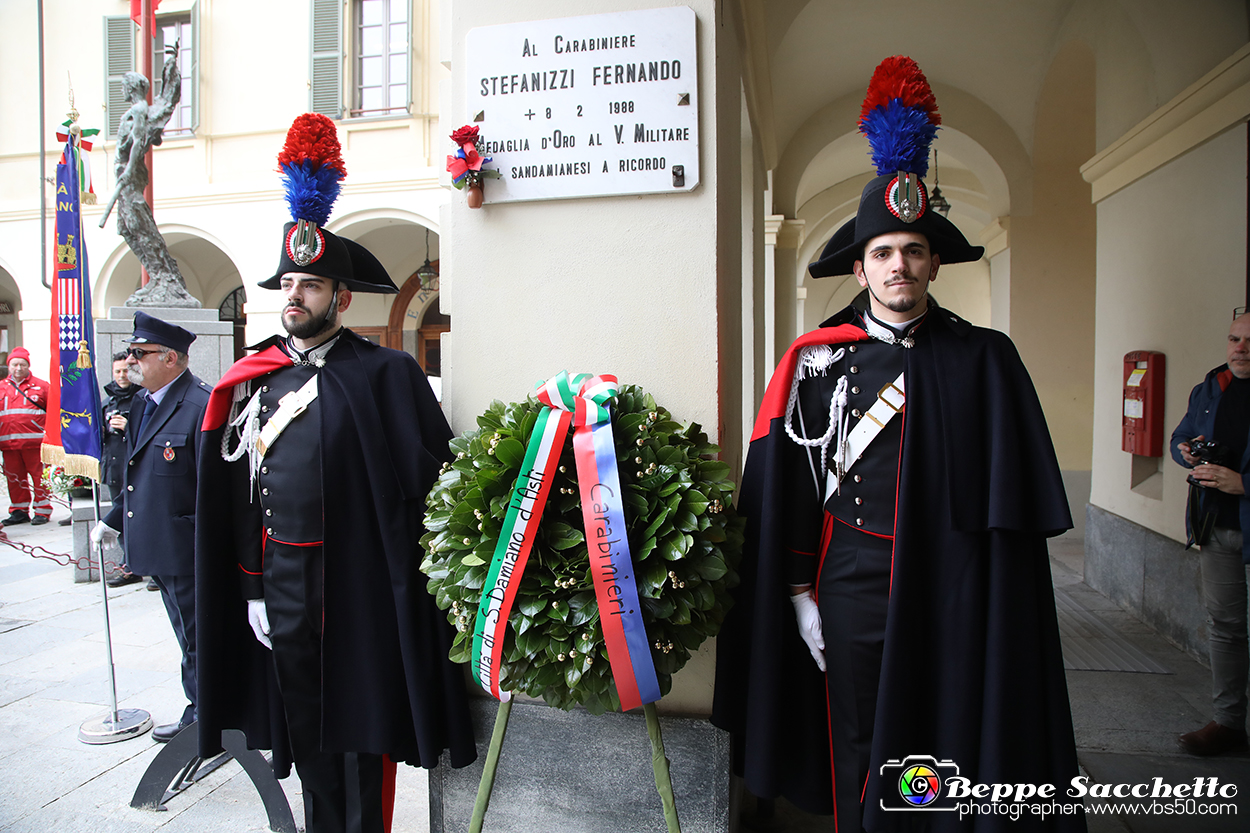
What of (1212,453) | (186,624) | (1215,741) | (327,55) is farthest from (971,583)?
(327,55)

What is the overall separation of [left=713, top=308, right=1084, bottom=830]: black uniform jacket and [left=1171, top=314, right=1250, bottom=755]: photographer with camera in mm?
1914

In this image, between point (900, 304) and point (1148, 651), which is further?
point (1148, 651)

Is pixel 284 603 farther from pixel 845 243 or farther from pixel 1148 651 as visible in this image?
pixel 1148 651

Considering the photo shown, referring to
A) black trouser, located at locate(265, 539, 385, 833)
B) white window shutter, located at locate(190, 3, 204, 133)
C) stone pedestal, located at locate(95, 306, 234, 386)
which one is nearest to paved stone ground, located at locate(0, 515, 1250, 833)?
black trouser, located at locate(265, 539, 385, 833)

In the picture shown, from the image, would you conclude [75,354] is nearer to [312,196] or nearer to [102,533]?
[102,533]

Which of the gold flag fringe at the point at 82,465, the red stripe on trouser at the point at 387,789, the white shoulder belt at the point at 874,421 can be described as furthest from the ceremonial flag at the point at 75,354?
the white shoulder belt at the point at 874,421

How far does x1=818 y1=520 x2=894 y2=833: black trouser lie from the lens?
202 cm

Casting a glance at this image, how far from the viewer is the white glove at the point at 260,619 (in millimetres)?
2418

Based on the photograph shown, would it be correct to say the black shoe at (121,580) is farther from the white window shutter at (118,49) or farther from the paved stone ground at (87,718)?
the white window shutter at (118,49)

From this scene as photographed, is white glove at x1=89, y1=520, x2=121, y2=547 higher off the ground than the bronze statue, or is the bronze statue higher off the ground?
the bronze statue

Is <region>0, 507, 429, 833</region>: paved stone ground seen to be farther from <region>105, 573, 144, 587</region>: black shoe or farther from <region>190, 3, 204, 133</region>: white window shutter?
<region>190, 3, 204, 133</region>: white window shutter

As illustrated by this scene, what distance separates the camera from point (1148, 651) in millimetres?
4500

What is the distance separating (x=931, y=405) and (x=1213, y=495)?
2.23m

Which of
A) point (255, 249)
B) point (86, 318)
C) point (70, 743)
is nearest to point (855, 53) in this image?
point (86, 318)
